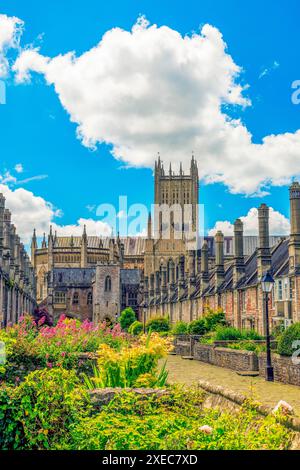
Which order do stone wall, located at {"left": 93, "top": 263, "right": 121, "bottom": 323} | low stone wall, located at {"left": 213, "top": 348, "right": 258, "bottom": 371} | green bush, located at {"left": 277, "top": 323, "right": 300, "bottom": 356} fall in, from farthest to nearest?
stone wall, located at {"left": 93, "top": 263, "right": 121, "bottom": 323}
low stone wall, located at {"left": 213, "top": 348, "right": 258, "bottom": 371}
green bush, located at {"left": 277, "top": 323, "right": 300, "bottom": 356}

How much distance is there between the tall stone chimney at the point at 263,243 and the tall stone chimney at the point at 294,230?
352 centimetres

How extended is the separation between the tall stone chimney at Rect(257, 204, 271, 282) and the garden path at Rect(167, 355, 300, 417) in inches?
598

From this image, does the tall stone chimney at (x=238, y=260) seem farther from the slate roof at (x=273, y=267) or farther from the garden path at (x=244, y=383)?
the garden path at (x=244, y=383)

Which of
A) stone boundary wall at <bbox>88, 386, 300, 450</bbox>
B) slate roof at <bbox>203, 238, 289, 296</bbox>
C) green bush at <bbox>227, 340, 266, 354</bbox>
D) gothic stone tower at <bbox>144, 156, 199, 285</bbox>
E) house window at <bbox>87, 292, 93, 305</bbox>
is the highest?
gothic stone tower at <bbox>144, 156, 199, 285</bbox>

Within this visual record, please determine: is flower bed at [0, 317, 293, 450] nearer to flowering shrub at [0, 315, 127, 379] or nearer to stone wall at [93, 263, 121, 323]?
flowering shrub at [0, 315, 127, 379]

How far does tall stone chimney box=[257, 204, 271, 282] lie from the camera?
3838cm

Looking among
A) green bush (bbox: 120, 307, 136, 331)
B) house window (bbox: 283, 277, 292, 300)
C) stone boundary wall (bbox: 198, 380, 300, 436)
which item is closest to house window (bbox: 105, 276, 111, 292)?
green bush (bbox: 120, 307, 136, 331)

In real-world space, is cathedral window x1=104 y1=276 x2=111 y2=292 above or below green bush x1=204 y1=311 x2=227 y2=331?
above

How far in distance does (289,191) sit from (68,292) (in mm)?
69069

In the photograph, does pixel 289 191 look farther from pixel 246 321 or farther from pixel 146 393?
pixel 146 393

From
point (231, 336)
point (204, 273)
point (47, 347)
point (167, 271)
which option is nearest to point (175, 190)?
point (167, 271)

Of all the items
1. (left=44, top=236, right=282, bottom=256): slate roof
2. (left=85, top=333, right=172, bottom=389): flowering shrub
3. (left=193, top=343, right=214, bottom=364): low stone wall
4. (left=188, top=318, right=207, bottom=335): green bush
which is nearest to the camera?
(left=85, top=333, right=172, bottom=389): flowering shrub

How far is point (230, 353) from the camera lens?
23.7 metres

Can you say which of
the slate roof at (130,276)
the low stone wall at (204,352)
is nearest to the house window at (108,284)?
the slate roof at (130,276)
